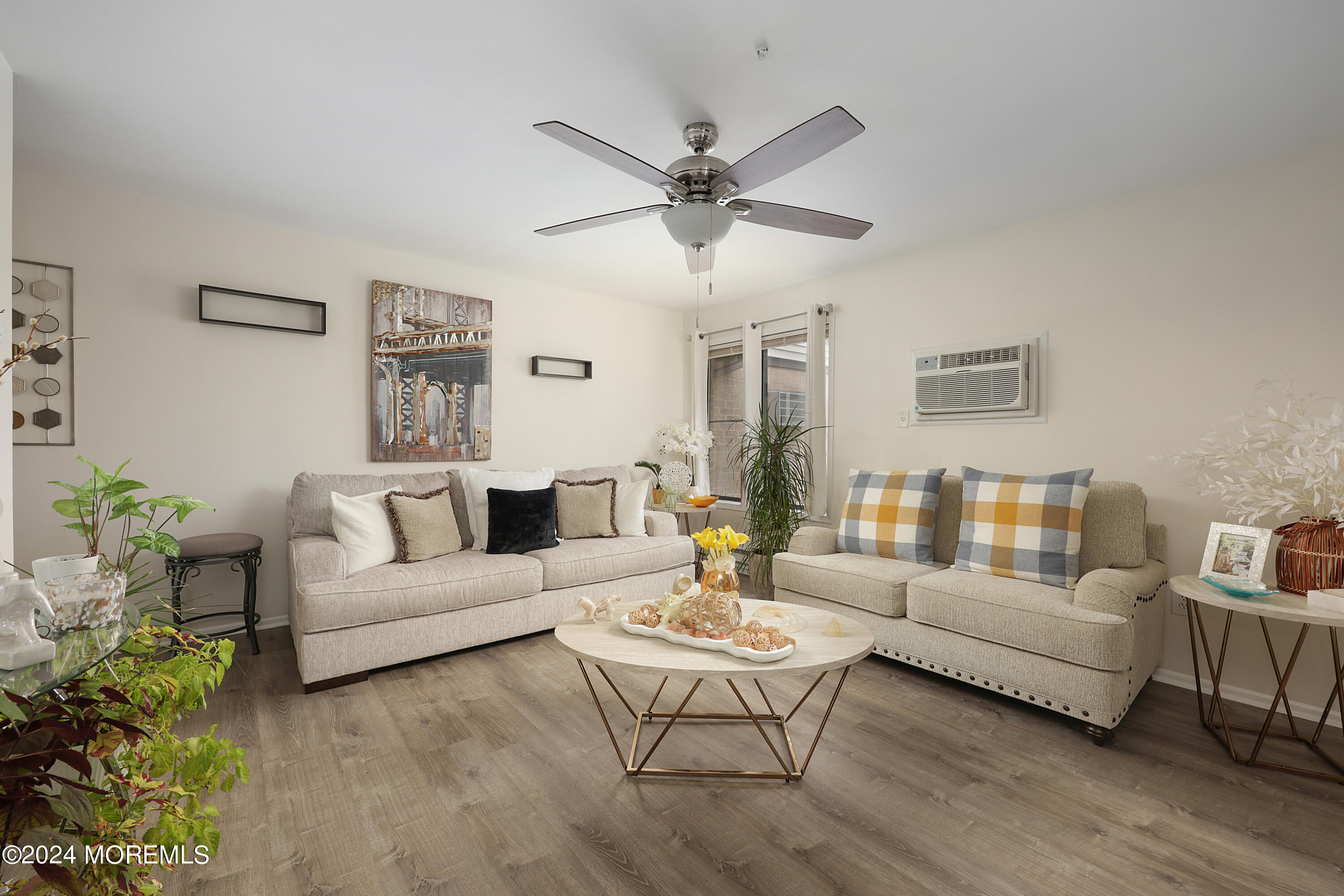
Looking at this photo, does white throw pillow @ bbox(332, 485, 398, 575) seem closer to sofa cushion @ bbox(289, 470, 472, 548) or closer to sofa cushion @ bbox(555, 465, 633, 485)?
sofa cushion @ bbox(289, 470, 472, 548)

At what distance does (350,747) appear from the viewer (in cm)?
226

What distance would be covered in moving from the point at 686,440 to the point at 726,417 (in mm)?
733

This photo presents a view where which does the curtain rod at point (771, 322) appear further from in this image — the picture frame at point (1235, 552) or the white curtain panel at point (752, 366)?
the picture frame at point (1235, 552)

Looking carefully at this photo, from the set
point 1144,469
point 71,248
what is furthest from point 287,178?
point 1144,469

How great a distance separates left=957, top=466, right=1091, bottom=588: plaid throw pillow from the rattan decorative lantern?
2.23 feet

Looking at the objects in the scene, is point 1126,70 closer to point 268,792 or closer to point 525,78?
point 525,78

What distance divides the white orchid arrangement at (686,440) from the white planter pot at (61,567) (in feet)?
11.8

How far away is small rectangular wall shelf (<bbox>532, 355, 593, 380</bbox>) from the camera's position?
185 inches

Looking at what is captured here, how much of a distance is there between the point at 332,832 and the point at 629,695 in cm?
126

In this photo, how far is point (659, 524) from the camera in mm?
4395

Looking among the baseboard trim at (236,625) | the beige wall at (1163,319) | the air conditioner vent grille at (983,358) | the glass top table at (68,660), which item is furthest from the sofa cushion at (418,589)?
the air conditioner vent grille at (983,358)

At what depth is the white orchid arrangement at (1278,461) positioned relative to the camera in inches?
83.3

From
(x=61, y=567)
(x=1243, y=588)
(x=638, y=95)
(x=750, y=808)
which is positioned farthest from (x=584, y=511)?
(x=1243, y=588)

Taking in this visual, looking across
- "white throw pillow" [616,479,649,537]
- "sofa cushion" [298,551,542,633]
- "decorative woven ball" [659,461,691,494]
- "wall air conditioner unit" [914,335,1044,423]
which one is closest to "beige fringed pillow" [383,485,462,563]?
"sofa cushion" [298,551,542,633]
